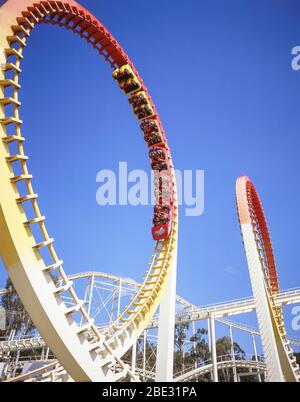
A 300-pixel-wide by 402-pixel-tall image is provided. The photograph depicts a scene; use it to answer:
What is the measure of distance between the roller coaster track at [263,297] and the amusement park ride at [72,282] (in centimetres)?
3

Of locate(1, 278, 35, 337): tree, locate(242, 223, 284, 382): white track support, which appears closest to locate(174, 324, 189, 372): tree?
locate(1, 278, 35, 337): tree

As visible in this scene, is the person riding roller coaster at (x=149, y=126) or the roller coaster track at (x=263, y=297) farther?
the person riding roller coaster at (x=149, y=126)

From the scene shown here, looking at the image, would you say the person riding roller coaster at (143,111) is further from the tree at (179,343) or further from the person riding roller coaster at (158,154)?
the tree at (179,343)

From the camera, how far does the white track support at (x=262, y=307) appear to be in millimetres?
7777

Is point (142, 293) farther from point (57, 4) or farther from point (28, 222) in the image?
point (57, 4)

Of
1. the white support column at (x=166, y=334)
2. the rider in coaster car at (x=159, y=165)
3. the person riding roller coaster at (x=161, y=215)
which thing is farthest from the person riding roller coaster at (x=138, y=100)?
the white support column at (x=166, y=334)

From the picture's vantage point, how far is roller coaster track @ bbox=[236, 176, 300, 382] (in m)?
7.88

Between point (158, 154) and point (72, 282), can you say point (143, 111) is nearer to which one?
point (158, 154)

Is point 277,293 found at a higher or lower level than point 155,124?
lower

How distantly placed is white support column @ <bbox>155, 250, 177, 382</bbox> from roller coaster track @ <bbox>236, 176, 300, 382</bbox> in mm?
2438

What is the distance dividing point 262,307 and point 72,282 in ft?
19.5

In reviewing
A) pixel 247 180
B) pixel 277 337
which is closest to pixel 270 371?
pixel 277 337

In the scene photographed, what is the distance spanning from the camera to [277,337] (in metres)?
10.3

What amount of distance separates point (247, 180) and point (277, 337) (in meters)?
5.23
